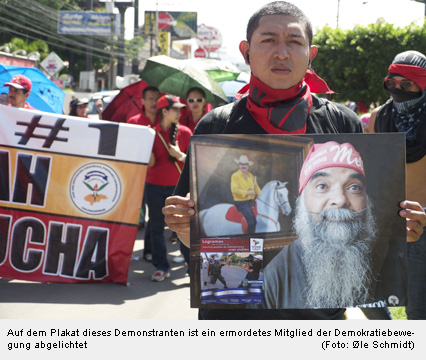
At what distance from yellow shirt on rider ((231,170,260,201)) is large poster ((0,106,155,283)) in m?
4.37

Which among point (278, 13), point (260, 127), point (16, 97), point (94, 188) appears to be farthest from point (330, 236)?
point (16, 97)

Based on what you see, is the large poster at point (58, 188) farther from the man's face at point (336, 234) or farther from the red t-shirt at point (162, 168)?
the man's face at point (336, 234)

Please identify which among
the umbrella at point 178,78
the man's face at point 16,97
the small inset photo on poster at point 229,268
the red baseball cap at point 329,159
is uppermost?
the umbrella at point 178,78

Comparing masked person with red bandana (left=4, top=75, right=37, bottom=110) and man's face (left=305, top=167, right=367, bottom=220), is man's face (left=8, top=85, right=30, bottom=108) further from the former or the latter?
man's face (left=305, top=167, right=367, bottom=220)

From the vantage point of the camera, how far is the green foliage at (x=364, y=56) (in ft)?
55.5

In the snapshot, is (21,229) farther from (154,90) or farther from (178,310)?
(154,90)

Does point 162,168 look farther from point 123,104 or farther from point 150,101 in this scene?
point 123,104

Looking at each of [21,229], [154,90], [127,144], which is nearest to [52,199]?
[21,229]

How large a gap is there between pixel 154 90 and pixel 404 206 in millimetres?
6194

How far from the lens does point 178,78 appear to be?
893 cm

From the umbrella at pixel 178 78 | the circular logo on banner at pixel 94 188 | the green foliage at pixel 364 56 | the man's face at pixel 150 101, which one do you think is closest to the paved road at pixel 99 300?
the circular logo on banner at pixel 94 188

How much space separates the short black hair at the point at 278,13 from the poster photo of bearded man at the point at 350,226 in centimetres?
52

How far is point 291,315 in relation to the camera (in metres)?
2.16

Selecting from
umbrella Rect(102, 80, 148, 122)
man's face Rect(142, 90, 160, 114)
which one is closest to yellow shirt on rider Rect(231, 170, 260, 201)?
man's face Rect(142, 90, 160, 114)
